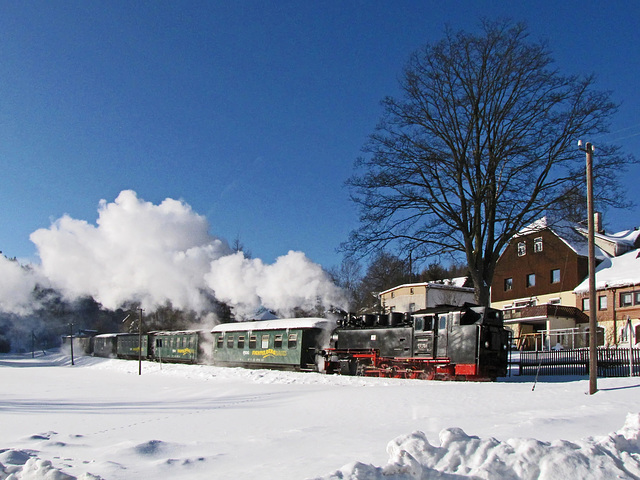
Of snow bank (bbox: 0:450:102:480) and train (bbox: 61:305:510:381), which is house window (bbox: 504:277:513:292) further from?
snow bank (bbox: 0:450:102:480)

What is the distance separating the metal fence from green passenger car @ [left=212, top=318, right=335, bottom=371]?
30.4ft

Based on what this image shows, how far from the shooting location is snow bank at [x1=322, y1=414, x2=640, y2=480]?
650 centimetres

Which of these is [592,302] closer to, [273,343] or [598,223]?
[273,343]

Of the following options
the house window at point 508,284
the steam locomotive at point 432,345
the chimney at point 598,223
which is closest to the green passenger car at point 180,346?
the steam locomotive at point 432,345

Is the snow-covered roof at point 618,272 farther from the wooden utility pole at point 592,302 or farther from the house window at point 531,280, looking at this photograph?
the wooden utility pole at point 592,302

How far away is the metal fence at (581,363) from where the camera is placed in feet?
69.4

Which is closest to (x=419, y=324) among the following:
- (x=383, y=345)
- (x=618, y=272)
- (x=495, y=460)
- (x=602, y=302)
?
(x=383, y=345)

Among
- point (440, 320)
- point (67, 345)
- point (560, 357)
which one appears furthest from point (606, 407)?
point (67, 345)

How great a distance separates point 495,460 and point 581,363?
18338 millimetres

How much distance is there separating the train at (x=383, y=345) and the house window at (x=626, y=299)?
1679 cm

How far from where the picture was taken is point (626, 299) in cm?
3659

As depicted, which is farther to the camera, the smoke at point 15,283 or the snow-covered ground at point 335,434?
the smoke at point 15,283

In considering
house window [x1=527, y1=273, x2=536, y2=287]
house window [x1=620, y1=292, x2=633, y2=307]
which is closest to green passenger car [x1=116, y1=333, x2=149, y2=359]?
house window [x1=527, y1=273, x2=536, y2=287]

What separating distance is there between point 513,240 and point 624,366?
8.01 m
